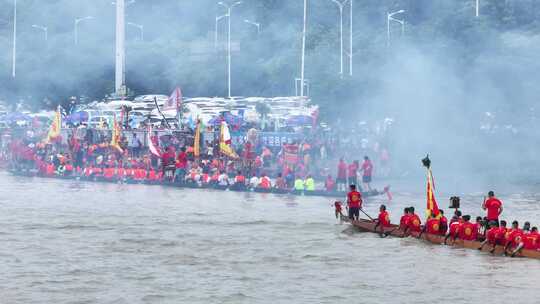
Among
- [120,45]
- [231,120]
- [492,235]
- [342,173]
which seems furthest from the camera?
[120,45]

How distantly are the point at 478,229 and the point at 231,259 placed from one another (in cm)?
651

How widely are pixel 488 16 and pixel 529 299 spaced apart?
45.6 m

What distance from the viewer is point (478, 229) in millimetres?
35344

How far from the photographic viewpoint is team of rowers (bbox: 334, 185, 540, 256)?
33.6 meters

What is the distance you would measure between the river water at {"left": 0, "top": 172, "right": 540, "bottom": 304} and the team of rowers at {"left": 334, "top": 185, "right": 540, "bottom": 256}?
1.32ft

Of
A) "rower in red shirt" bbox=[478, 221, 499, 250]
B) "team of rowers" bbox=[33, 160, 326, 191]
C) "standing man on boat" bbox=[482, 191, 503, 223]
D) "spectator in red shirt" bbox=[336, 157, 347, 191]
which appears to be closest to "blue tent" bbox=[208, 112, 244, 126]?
"team of rowers" bbox=[33, 160, 326, 191]

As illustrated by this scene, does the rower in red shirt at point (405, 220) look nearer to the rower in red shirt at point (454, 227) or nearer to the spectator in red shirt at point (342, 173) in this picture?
the rower in red shirt at point (454, 227)

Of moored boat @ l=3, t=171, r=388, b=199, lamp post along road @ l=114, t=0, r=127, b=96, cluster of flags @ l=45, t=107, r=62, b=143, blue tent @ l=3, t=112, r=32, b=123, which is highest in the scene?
lamp post along road @ l=114, t=0, r=127, b=96

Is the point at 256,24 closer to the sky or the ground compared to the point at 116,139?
closer to the sky

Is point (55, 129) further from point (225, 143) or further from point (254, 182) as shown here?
point (254, 182)

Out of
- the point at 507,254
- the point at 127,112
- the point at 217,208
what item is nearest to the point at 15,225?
the point at 217,208

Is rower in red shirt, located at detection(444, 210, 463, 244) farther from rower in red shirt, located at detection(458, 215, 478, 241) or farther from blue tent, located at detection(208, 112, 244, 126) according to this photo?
blue tent, located at detection(208, 112, 244, 126)

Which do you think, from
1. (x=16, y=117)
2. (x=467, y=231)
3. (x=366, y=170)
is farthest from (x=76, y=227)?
(x=16, y=117)

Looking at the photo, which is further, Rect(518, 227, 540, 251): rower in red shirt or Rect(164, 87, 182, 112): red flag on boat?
Result: Rect(164, 87, 182, 112): red flag on boat
